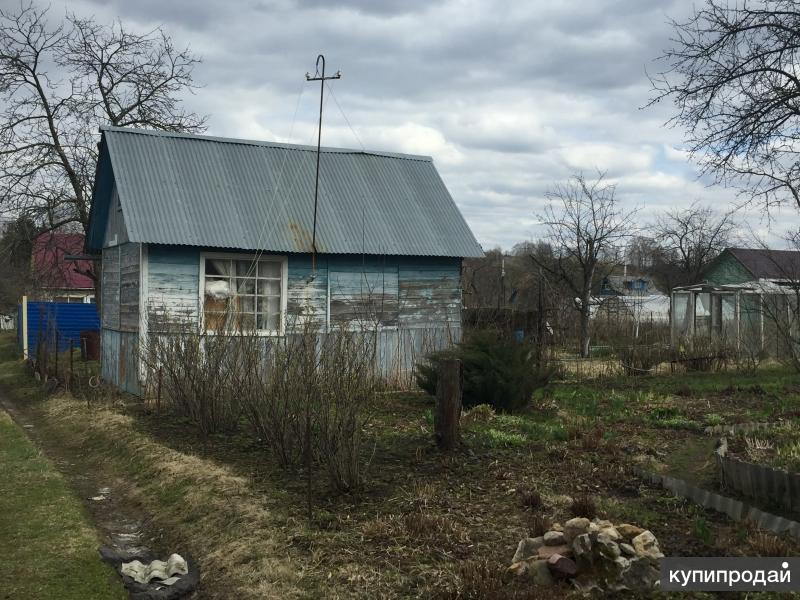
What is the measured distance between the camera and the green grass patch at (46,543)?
17.8 ft

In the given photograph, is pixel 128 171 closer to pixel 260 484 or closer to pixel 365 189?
pixel 365 189

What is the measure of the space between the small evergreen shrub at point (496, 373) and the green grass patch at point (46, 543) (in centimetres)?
512

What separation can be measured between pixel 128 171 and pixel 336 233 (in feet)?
12.6

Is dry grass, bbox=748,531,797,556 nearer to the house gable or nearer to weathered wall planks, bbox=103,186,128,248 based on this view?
weathered wall planks, bbox=103,186,128,248

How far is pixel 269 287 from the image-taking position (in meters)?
14.5

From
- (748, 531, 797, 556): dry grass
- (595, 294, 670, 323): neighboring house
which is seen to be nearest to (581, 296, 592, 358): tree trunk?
(595, 294, 670, 323): neighboring house

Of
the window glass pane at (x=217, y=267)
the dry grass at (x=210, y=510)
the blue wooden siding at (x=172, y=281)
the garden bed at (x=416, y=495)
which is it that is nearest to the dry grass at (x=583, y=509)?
the garden bed at (x=416, y=495)

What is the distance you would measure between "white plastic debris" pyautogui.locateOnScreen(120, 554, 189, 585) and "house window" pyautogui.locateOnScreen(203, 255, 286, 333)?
7.98m

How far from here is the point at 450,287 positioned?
16.2 meters

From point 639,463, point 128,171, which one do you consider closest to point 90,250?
point 128,171

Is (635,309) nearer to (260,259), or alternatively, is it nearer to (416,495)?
Answer: (260,259)

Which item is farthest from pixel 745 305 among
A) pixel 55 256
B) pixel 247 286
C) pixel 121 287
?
pixel 55 256

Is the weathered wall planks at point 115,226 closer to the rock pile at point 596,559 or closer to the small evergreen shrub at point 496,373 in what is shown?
the small evergreen shrub at point 496,373

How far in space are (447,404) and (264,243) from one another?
710 centimetres
